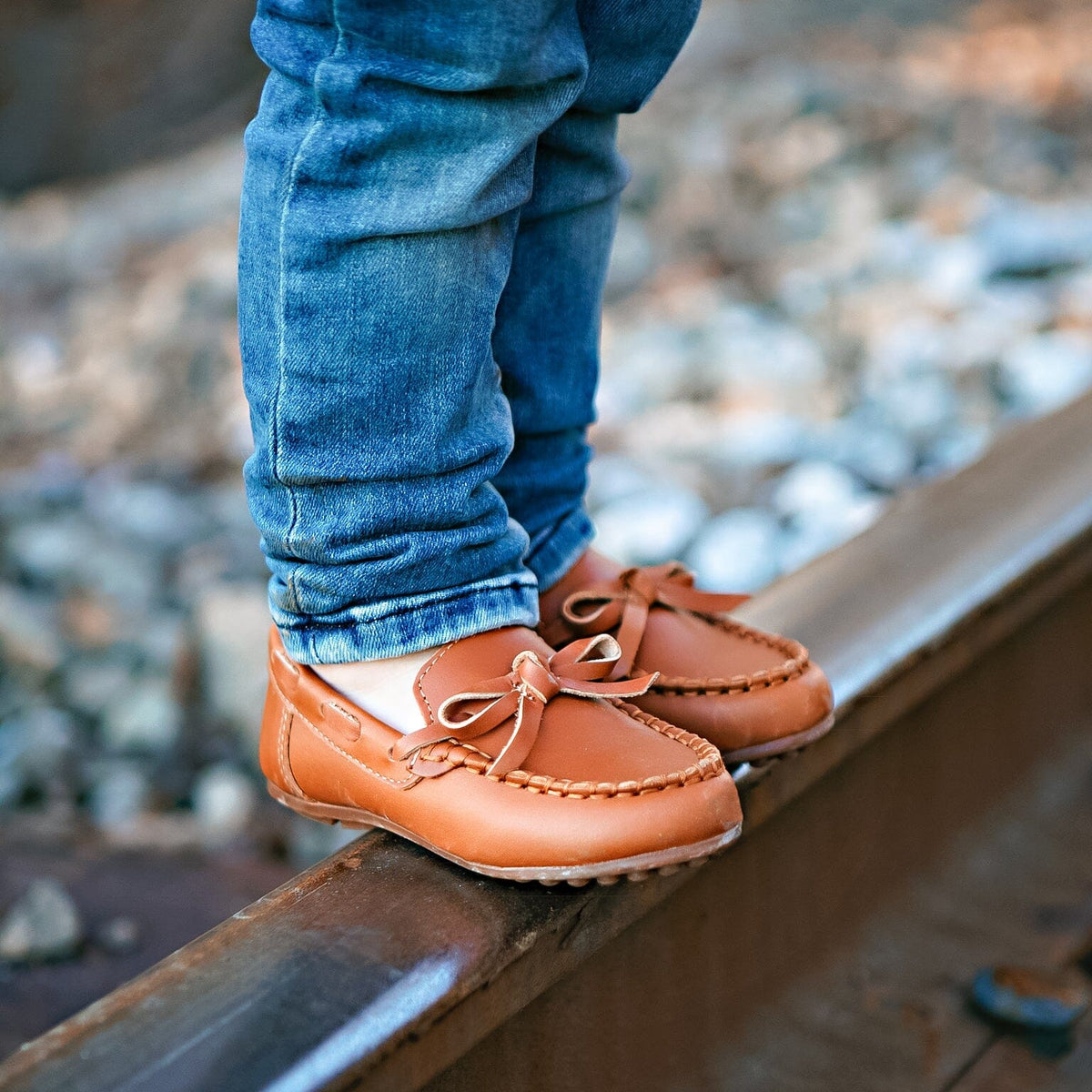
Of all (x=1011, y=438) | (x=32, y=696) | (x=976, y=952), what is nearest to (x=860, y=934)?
(x=976, y=952)

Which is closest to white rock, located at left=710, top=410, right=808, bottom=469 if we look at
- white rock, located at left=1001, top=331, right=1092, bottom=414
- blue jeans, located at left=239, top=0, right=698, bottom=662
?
white rock, located at left=1001, top=331, right=1092, bottom=414

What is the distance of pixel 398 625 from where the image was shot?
85 centimetres

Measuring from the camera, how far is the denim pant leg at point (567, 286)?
940mm

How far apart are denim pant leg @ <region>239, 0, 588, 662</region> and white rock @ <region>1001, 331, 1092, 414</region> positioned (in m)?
1.71

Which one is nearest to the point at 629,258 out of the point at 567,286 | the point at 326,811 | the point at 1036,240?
the point at 1036,240

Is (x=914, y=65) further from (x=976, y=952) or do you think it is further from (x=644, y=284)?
(x=976, y=952)

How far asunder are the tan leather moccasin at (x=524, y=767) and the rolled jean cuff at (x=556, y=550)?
0.13 metres

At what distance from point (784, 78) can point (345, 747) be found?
14.4 feet

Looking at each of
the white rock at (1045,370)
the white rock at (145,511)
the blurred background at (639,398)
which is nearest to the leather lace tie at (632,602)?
the blurred background at (639,398)

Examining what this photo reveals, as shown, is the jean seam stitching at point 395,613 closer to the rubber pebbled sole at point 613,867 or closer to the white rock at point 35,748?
the rubber pebbled sole at point 613,867

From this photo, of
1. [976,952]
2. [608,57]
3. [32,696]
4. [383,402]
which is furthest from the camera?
[32,696]

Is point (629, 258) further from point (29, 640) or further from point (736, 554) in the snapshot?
point (29, 640)

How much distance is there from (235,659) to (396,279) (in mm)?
1207

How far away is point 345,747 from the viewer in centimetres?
88
